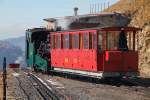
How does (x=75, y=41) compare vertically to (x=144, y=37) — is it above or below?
below

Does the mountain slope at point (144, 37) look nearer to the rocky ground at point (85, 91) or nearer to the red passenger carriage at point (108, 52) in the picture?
the red passenger carriage at point (108, 52)

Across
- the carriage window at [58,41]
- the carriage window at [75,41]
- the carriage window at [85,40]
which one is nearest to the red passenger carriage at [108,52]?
the carriage window at [85,40]

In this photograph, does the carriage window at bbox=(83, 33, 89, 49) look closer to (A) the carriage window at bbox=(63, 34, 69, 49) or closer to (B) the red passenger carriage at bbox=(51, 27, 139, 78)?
(B) the red passenger carriage at bbox=(51, 27, 139, 78)

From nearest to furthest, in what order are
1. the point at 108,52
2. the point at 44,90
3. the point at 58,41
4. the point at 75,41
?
1. the point at 44,90
2. the point at 108,52
3. the point at 75,41
4. the point at 58,41

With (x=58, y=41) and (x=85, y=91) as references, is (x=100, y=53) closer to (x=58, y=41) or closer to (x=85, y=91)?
(x=85, y=91)

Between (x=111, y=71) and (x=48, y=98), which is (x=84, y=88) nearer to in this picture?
(x=111, y=71)

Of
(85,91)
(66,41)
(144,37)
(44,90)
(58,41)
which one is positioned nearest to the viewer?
(85,91)

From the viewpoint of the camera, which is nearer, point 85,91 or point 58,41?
point 85,91

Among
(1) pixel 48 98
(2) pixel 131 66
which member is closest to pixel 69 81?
(2) pixel 131 66

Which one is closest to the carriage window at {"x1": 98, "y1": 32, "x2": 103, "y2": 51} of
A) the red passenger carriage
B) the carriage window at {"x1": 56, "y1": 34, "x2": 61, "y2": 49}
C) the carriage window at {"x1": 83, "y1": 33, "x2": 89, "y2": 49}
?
the red passenger carriage

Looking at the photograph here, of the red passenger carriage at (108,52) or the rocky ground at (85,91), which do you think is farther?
the red passenger carriage at (108,52)

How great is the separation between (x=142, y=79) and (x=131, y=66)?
3.92 m

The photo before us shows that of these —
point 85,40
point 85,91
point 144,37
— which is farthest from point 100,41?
point 144,37

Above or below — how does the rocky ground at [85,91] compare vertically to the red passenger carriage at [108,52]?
below
